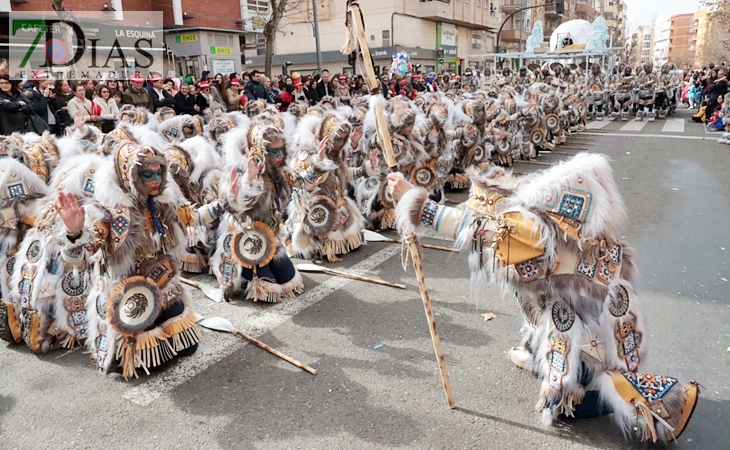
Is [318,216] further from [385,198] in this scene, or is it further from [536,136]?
[536,136]

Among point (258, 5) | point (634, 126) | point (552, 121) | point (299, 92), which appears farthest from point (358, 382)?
point (258, 5)

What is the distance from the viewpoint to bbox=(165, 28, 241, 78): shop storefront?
2339 cm

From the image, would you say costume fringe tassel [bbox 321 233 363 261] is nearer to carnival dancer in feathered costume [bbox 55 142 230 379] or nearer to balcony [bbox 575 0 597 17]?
carnival dancer in feathered costume [bbox 55 142 230 379]

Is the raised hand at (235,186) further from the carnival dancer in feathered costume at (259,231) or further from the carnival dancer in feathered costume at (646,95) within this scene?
the carnival dancer in feathered costume at (646,95)

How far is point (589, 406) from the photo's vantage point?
2883mm

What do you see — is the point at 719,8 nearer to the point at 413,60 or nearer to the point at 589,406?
the point at 413,60

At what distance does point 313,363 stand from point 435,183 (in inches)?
166

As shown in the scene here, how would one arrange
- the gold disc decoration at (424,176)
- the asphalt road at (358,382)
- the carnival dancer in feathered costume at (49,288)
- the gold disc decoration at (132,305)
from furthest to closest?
1. the gold disc decoration at (424,176)
2. the carnival dancer in feathered costume at (49,288)
3. the gold disc decoration at (132,305)
4. the asphalt road at (358,382)

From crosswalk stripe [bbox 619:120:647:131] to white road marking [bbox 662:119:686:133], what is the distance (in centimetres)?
67

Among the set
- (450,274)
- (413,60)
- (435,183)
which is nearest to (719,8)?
→ (413,60)

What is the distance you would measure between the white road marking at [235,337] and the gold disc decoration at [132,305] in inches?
14.8

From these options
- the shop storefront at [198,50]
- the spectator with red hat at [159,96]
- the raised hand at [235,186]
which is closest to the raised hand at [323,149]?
the raised hand at [235,186]

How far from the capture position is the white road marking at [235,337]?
136 inches

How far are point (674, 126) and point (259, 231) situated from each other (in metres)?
16.8
